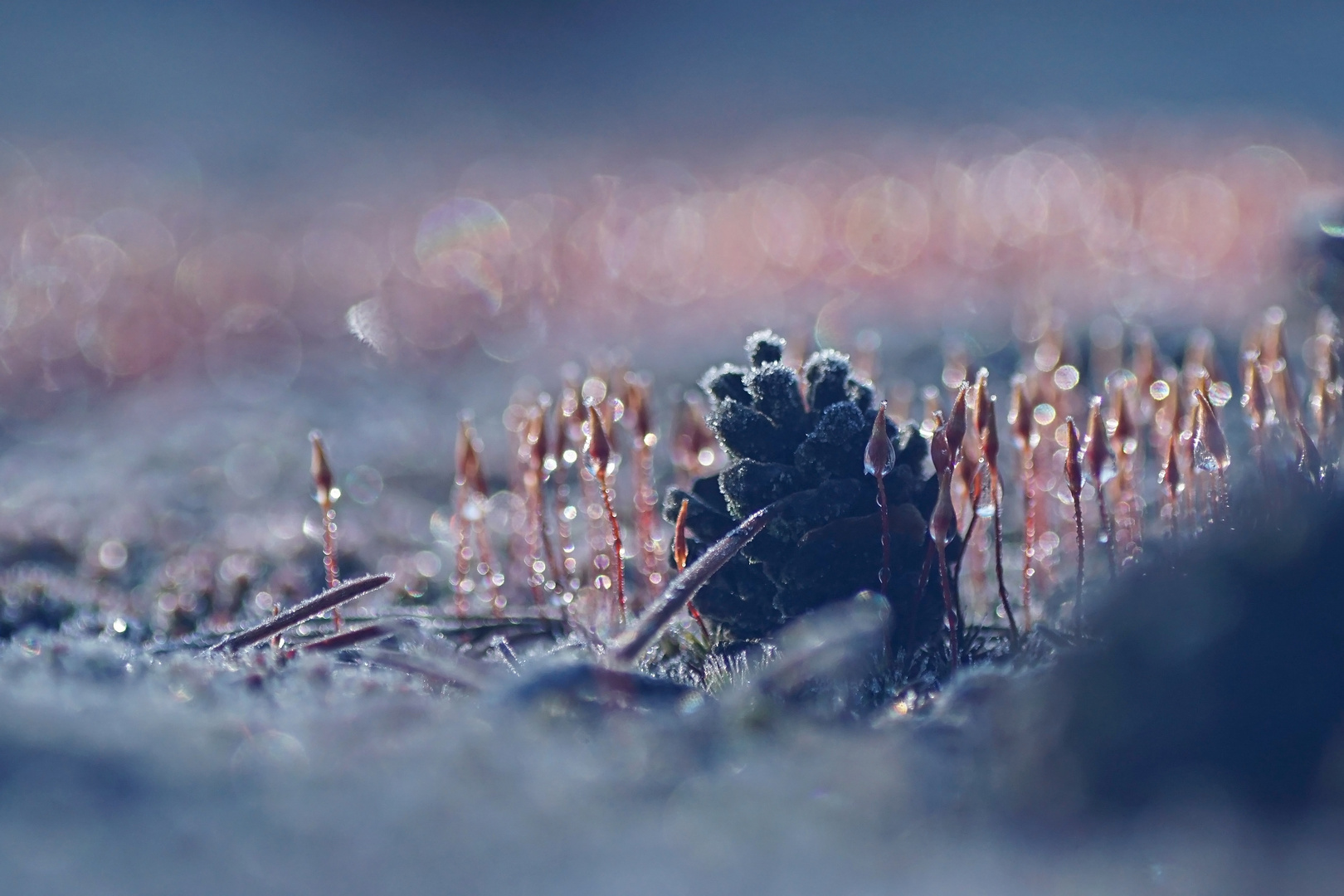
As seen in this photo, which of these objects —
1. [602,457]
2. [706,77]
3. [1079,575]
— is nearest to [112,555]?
[602,457]

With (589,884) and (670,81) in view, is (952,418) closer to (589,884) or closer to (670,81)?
(589,884)

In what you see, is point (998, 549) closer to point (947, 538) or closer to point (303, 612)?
point (947, 538)

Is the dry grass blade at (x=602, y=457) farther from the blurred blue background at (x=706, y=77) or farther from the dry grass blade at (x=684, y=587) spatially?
the blurred blue background at (x=706, y=77)

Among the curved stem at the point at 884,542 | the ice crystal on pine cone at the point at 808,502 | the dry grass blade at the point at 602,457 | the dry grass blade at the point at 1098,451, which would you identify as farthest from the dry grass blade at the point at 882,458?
the dry grass blade at the point at 602,457

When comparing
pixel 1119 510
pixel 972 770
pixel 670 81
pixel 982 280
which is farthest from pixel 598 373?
pixel 670 81

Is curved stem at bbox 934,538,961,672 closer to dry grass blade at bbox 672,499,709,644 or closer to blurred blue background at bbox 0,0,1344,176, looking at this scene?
dry grass blade at bbox 672,499,709,644
